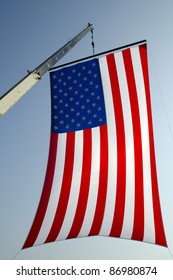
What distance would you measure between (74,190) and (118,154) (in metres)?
1.96

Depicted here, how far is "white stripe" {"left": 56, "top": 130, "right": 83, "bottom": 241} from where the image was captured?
1166 centimetres

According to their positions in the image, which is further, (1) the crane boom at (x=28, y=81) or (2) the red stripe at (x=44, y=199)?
(2) the red stripe at (x=44, y=199)

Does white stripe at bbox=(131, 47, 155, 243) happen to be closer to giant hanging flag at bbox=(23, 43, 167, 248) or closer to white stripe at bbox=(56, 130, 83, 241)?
giant hanging flag at bbox=(23, 43, 167, 248)

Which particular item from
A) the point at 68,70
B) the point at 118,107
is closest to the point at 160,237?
Answer: the point at 118,107

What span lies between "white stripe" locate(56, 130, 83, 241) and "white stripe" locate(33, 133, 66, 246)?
0.44m

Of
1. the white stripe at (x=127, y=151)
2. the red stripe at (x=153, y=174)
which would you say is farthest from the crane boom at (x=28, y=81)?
the red stripe at (x=153, y=174)

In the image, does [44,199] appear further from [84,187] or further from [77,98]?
[77,98]

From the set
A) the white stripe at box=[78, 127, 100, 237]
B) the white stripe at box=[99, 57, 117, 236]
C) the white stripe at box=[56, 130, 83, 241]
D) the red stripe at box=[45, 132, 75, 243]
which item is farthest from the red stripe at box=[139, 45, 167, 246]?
the red stripe at box=[45, 132, 75, 243]

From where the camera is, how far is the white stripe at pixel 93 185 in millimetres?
11586

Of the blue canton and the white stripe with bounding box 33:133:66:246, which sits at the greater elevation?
the blue canton

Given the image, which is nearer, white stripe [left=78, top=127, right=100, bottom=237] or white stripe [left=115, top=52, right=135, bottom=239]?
white stripe [left=115, top=52, right=135, bottom=239]

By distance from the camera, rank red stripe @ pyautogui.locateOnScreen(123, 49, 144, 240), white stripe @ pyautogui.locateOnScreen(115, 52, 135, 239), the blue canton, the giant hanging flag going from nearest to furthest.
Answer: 1. red stripe @ pyautogui.locateOnScreen(123, 49, 144, 240)
2. white stripe @ pyautogui.locateOnScreen(115, 52, 135, 239)
3. the giant hanging flag
4. the blue canton

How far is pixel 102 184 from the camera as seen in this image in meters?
12.0

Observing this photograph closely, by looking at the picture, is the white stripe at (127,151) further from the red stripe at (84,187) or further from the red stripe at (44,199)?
the red stripe at (44,199)
